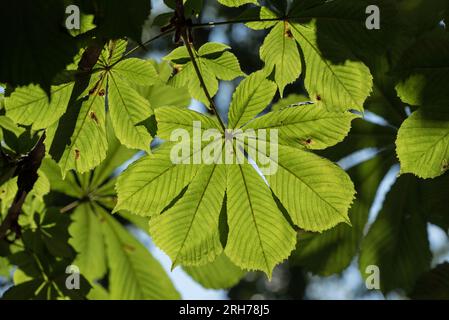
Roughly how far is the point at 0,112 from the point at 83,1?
625mm

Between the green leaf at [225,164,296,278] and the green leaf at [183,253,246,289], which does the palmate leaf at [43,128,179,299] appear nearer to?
the green leaf at [183,253,246,289]

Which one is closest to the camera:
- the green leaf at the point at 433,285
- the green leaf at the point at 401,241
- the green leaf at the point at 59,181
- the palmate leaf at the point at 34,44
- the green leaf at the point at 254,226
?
the palmate leaf at the point at 34,44

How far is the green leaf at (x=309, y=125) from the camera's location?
119 cm

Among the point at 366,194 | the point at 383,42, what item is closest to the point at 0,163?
the point at 383,42

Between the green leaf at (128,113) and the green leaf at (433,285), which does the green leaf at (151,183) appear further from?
the green leaf at (433,285)

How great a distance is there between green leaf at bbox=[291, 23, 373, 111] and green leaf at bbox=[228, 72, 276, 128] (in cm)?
11

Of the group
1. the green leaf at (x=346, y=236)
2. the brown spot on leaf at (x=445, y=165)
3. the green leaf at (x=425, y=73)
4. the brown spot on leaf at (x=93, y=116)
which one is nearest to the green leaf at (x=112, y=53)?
the brown spot on leaf at (x=93, y=116)

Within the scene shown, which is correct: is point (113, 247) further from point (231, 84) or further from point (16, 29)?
point (231, 84)

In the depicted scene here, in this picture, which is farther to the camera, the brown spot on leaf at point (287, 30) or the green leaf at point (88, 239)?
the green leaf at point (88, 239)

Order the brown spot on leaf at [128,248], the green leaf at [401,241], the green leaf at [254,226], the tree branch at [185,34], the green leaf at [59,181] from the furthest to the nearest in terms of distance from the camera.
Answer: the brown spot on leaf at [128,248], the green leaf at [59,181], the green leaf at [401,241], the green leaf at [254,226], the tree branch at [185,34]

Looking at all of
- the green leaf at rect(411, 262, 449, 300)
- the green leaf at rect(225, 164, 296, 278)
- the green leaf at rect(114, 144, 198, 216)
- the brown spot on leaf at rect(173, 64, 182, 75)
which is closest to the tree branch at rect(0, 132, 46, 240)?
the green leaf at rect(114, 144, 198, 216)

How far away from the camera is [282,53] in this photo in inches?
45.7
